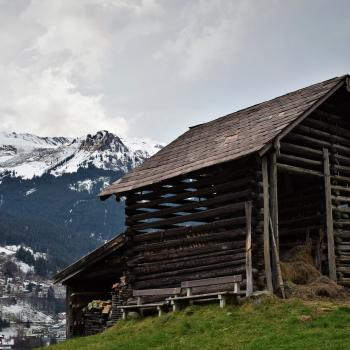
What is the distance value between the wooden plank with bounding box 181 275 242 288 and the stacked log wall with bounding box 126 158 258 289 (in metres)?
0.34

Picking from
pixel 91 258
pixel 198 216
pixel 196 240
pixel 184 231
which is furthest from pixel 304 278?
pixel 91 258

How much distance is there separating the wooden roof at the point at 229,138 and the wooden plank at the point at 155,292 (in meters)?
3.83

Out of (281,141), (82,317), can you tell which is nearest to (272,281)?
(281,141)

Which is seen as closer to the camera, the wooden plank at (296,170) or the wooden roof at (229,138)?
the wooden roof at (229,138)

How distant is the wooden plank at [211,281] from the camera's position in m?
21.8

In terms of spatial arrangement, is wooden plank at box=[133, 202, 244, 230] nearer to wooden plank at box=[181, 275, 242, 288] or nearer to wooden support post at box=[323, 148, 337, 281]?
wooden plank at box=[181, 275, 242, 288]

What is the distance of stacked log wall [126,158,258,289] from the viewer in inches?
899

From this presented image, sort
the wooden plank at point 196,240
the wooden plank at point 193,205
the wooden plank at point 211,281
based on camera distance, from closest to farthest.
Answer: the wooden plank at point 211,281 → the wooden plank at point 196,240 → the wooden plank at point 193,205

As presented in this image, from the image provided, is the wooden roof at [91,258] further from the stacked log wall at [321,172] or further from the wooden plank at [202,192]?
the stacked log wall at [321,172]

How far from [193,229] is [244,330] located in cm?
666

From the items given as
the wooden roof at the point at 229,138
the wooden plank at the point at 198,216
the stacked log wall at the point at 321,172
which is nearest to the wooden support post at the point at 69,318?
the wooden roof at the point at 229,138

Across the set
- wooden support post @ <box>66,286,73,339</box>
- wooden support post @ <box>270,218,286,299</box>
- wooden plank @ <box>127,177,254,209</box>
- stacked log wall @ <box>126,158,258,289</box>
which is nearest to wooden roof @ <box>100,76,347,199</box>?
stacked log wall @ <box>126,158,258,289</box>

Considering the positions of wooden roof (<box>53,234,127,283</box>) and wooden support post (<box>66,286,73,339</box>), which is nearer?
wooden roof (<box>53,234,127,283</box>)

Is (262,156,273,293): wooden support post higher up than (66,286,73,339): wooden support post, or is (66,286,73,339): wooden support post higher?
(262,156,273,293): wooden support post
